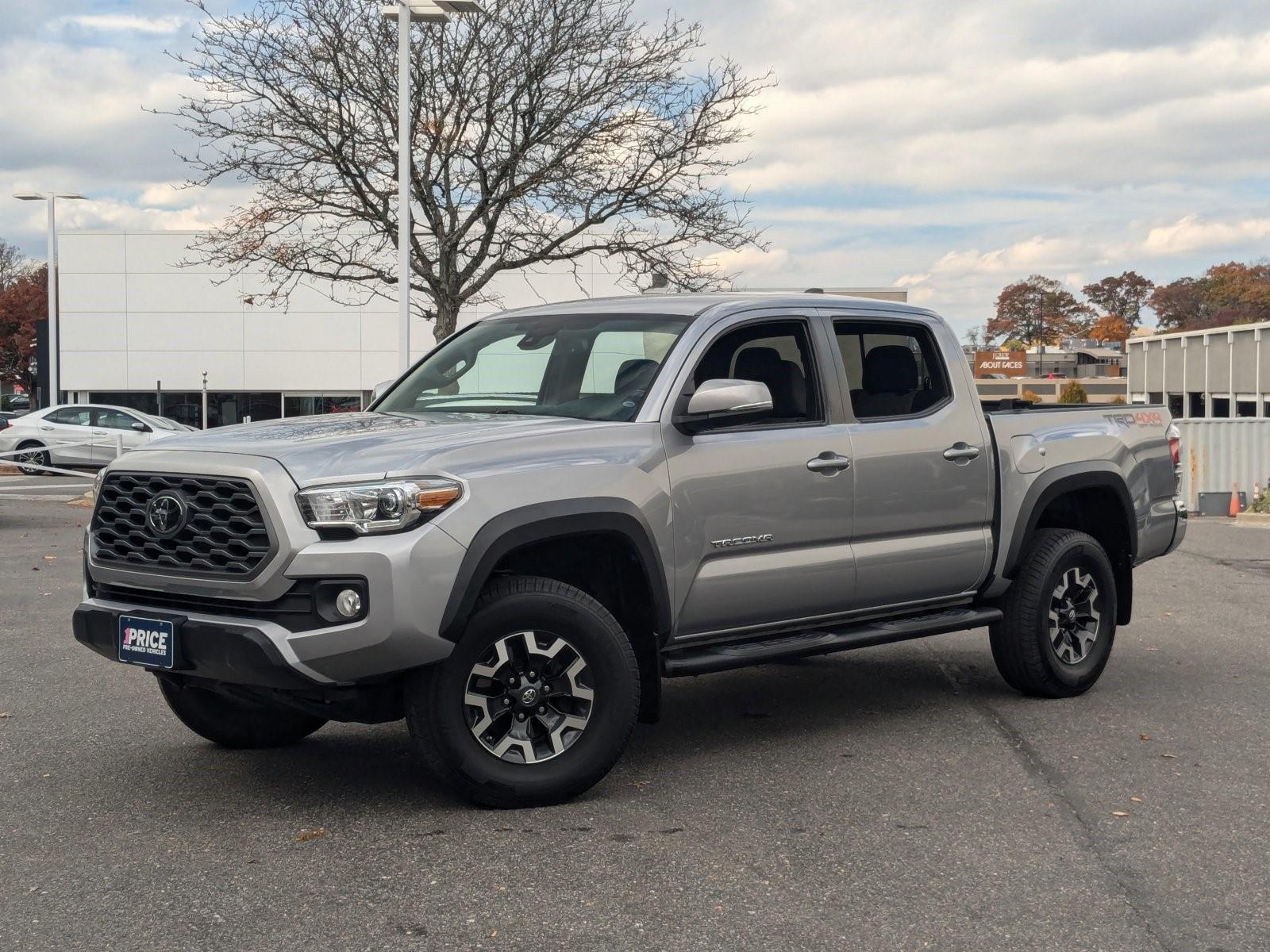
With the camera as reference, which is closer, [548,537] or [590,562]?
[548,537]

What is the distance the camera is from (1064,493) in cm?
789

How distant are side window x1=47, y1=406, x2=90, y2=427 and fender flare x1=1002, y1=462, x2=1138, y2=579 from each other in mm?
25863

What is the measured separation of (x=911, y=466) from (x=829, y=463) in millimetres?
575

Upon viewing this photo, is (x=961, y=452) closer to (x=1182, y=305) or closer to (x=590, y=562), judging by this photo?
(x=590, y=562)

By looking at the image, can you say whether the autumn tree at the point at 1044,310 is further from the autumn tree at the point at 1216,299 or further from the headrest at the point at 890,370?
the headrest at the point at 890,370

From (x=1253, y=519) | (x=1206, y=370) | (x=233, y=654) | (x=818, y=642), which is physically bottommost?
(x=1253, y=519)

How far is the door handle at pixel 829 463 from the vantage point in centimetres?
655

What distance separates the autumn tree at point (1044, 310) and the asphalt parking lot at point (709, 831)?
145551mm

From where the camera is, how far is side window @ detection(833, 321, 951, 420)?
7.12 m

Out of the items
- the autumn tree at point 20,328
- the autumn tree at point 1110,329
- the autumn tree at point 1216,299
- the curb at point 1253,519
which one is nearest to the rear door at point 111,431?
the curb at point 1253,519

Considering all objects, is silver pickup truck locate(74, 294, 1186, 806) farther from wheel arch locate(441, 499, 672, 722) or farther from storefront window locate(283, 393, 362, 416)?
storefront window locate(283, 393, 362, 416)

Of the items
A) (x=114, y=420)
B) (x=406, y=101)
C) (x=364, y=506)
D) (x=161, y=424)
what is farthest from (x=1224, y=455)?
(x=364, y=506)

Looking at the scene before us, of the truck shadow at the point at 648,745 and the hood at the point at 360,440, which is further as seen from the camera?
the truck shadow at the point at 648,745

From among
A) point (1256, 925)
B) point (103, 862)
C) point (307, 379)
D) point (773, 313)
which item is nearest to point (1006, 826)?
point (1256, 925)
